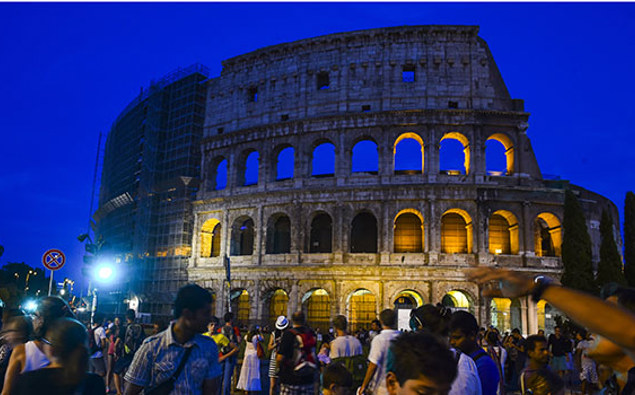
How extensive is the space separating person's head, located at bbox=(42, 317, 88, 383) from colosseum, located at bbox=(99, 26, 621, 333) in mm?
23644

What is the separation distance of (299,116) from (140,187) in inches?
590

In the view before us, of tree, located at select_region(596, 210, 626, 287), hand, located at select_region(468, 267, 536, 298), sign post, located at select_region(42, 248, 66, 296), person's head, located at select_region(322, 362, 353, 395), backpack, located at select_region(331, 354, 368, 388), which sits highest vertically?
tree, located at select_region(596, 210, 626, 287)

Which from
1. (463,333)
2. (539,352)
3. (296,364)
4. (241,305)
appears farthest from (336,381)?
(241,305)

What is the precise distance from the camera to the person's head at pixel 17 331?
17.3ft

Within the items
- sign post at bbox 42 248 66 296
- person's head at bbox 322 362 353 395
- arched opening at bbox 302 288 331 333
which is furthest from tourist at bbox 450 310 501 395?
arched opening at bbox 302 288 331 333

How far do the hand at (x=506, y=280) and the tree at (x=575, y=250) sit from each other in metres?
23.4

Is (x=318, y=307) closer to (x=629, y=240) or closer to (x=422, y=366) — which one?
(x=629, y=240)

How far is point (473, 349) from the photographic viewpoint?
4.81 m

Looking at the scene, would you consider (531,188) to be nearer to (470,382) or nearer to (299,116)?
(299,116)

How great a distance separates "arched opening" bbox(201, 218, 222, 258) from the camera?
32266mm

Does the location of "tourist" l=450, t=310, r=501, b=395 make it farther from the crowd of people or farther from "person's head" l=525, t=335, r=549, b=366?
"person's head" l=525, t=335, r=549, b=366

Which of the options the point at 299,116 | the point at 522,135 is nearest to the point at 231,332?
the point at 299,116

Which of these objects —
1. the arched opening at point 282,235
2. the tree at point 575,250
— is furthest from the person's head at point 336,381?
the arched opening at point 282,235

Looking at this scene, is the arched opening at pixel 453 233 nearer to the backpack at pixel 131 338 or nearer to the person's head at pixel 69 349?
the backpack at pixel 131 338
